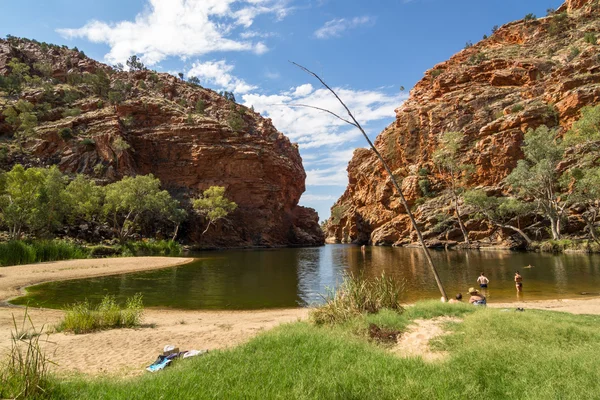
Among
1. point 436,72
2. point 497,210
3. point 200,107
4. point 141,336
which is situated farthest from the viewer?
point 436,72

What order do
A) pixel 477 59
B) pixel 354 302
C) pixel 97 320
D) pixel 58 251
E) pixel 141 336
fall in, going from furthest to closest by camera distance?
1. pixel 477 59
2. pixel 58 251
3. pixel 97 320
4. pixel 141 336
5. pixel 354 302

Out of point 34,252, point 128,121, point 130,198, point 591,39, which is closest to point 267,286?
point 34,252

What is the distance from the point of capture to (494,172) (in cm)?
6097

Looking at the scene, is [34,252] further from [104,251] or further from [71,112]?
[71,112]

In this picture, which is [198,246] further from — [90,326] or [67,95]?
[90,326]

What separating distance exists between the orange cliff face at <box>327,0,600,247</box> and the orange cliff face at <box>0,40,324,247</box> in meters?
24.7

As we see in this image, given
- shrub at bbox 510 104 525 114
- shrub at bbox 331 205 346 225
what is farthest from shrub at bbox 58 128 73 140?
shrub at bbox 510 104 525 114

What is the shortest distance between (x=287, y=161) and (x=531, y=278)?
74.2 m

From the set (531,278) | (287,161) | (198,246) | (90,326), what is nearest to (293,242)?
(287,161)

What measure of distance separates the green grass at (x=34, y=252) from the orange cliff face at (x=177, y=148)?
95.2 ft

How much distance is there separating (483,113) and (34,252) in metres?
77.9

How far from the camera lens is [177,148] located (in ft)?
253

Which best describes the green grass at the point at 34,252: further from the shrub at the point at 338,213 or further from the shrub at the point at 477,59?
the shrub at the point at 477,59

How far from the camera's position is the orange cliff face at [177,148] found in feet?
211
